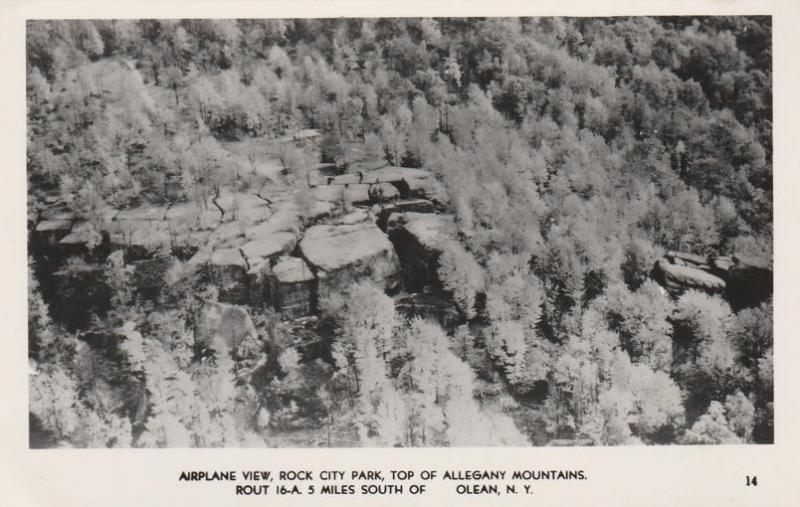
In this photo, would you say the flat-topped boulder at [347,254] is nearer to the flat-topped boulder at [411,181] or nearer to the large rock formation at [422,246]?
the large rock formation at [422,246]

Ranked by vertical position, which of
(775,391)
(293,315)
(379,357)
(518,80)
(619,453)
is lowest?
(619,453)

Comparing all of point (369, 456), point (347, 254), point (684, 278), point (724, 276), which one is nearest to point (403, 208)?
point (347, 254)

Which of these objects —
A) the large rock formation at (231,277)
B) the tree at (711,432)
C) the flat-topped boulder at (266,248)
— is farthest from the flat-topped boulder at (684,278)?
the large rock formation at (231,277)

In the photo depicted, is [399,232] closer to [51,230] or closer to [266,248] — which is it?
[266,248]

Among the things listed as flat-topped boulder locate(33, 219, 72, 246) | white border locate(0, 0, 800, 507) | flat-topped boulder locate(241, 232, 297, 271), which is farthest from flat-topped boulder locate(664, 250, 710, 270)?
flat-topped boulder locate(33, 219, 72, 246)

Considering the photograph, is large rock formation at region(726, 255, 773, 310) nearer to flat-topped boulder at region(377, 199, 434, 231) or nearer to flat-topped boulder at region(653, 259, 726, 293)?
flat-topped boulder at region(653, 259, 726, 293)

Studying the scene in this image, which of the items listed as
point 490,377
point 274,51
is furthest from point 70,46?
point 490,377

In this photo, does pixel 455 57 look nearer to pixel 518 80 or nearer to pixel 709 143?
pixel 518 80
